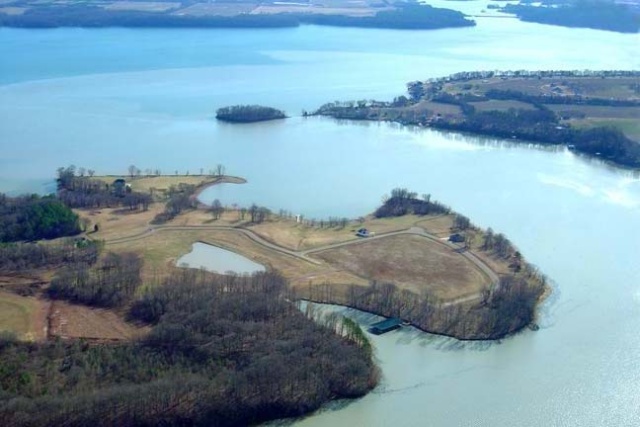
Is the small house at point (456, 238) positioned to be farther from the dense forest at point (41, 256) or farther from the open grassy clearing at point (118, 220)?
the dense forest at point (41, 256)

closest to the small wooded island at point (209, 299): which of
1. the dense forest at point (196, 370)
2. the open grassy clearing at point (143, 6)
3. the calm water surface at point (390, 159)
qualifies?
Result: the dense forest at point (196, 370)

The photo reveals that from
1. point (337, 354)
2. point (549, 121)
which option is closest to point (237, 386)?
point (337, 354)

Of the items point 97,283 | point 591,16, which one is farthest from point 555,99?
point 591,16

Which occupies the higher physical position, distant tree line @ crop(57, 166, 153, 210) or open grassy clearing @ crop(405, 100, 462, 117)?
open grassy clearing @ crop(405, 100, 462, 117)

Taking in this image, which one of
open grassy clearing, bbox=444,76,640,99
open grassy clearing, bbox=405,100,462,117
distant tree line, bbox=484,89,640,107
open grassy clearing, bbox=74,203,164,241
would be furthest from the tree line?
open grassy clearing, bbox=444,76,640,99

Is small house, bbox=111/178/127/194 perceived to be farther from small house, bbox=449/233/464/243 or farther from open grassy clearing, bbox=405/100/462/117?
open grassy clearing, bbox=405/100/462/117

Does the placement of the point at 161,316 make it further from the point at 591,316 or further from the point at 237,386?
the point at 591,316

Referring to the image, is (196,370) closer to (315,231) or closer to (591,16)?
(315,231)
